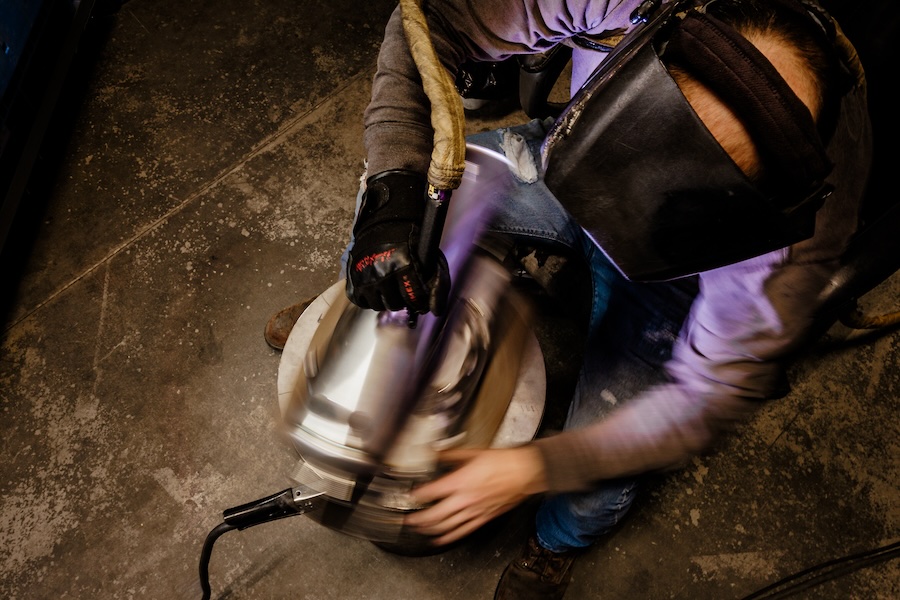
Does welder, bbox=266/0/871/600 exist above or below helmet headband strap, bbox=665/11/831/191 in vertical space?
below

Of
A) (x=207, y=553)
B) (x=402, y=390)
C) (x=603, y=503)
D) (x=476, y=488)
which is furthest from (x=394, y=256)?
(x=207, y=553)

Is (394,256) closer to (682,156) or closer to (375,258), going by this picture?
(375,258)

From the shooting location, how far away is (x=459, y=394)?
1097mm

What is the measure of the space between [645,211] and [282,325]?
1.28 metres

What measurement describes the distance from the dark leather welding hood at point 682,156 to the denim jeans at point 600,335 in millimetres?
453

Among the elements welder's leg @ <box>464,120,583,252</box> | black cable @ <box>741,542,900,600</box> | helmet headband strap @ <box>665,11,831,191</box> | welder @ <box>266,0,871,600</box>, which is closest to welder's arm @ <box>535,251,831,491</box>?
welder @ <box>266,0,871,600</box>

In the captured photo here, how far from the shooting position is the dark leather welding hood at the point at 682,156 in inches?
25.4

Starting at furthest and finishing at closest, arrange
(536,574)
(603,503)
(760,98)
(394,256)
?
1. (536,574)
2. (603,503)
3. (394,256)
4. (760,98)

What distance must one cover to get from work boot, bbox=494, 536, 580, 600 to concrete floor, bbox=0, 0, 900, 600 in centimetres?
8

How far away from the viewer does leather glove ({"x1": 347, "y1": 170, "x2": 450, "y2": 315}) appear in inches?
41.4

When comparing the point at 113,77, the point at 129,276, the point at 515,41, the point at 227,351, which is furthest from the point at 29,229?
the point at 515,41

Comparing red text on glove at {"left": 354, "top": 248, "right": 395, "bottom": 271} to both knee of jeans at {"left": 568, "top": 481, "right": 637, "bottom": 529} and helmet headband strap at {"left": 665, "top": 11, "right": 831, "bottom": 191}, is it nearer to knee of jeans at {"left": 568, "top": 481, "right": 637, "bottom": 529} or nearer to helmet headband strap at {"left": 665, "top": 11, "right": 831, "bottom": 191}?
helmet headband strap at {"left": 665, "top": 11, "right": 831, "bottom": 191}

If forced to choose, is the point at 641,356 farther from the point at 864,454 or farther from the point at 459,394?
the point at 864,454

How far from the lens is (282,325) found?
1714mm
